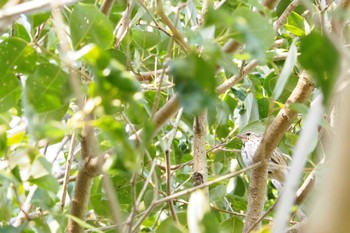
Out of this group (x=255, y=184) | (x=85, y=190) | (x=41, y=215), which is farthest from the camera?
(x=255, y=184)

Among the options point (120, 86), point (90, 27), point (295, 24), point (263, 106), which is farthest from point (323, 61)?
point (263, 106)

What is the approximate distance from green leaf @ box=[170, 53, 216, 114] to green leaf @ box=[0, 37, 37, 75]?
16.3 inches

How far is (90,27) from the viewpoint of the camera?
1.08m

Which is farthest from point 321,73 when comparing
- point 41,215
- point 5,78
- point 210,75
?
point 41,215

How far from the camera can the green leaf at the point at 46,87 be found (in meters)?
1.02

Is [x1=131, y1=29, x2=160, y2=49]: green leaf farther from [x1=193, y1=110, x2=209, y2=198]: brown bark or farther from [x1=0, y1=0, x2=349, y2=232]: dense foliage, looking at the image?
[x1=193, y1=110, x2=209, y2=198]: brown bark

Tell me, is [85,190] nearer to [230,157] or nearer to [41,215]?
[41,215]

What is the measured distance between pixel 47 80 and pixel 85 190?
18.5 inches

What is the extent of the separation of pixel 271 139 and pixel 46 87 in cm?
69

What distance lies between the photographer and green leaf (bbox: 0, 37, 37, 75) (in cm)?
110

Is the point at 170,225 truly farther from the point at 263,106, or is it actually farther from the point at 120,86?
the point at 263,106

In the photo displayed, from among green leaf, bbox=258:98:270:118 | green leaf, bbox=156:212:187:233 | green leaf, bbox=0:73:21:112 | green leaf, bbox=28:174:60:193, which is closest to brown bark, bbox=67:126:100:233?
green leaf, bbox=156:212:187:233

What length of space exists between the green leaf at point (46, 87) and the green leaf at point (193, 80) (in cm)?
31

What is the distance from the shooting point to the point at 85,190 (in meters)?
1.45
